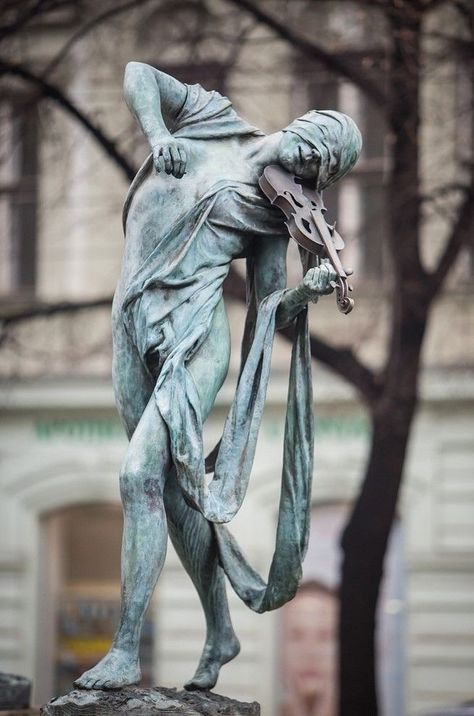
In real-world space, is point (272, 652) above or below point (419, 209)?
below

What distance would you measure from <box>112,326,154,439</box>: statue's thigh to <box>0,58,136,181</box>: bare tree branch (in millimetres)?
7558

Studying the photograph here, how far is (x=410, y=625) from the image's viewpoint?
20484 millimetres

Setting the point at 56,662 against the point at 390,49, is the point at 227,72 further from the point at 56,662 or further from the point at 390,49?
the point at 56,662

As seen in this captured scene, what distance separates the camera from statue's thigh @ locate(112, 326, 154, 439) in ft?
20.3

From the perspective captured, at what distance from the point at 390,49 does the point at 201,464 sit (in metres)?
8.67

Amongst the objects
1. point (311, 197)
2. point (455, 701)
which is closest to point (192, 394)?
point (311, 197)

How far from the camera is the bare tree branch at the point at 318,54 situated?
14.2 meters

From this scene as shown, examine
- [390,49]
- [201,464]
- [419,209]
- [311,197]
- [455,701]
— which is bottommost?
A: [455,701]

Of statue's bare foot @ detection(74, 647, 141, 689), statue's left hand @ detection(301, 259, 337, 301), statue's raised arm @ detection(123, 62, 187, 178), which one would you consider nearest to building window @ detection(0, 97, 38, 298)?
statue's raised arm @ detection(123, 62, 187, 178)

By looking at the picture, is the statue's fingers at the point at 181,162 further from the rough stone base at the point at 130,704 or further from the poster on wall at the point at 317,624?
the poster on wall at the point at 317,624

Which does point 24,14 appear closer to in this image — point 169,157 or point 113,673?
point 169,157

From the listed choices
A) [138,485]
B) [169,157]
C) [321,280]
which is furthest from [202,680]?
[169,157]

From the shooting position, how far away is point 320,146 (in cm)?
622

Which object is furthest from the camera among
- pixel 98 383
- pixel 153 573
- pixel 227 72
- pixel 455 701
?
pixel 98 383
